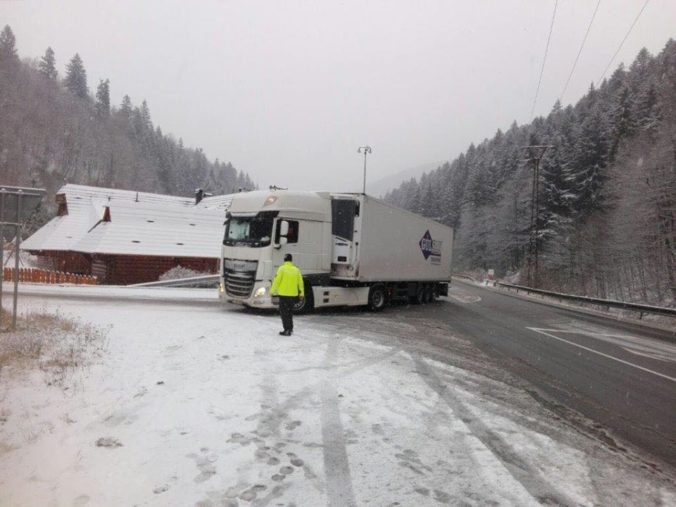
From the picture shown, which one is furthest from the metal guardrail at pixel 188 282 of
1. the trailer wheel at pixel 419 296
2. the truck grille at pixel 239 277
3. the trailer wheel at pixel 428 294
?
the truck grille at pixel 239 277

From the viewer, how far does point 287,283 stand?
33.0 feet

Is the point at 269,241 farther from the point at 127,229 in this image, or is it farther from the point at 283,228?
the point at 127,229

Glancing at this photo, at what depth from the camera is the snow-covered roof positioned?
31.4m

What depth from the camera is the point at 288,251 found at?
13.8m

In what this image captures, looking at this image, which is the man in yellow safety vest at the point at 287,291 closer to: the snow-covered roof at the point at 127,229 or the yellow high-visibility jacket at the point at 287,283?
the yellow high-visibility jacket at the point at 287,283

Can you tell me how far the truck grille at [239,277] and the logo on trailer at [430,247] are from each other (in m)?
9.67

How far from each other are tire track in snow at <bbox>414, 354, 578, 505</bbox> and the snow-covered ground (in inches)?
0.7

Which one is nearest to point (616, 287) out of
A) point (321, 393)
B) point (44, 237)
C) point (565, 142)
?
point (565, 142)

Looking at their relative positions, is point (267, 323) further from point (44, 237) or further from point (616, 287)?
point (616, 287)

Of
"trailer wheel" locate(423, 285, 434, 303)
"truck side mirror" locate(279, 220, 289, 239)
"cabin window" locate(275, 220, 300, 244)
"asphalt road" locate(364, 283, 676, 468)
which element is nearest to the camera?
"asphalt road" locate(364, 283, 676, 468)

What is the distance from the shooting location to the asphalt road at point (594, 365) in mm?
5895

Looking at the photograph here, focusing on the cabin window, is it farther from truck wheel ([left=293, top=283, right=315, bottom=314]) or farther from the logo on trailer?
the logo on trailer

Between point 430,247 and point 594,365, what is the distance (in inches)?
510

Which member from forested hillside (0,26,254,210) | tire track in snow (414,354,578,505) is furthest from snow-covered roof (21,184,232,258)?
tire track in snow (414,354,578,505)
